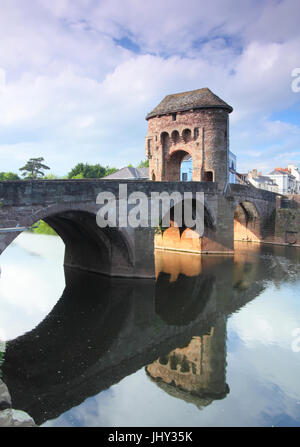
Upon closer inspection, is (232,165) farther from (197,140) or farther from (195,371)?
(195,371)

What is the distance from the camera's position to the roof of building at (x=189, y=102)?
21066 mm

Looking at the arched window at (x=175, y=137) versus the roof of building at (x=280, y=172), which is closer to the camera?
the arched window at (x=175, y=137)

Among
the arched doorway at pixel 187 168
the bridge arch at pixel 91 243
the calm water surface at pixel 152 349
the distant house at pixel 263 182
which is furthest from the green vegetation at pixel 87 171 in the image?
the calm water surface at pixel 152 349

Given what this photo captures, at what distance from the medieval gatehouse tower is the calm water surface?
7.87 metres

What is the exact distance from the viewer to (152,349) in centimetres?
940

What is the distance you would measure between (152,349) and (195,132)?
15469 millimetres

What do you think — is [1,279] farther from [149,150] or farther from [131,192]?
[149,150]

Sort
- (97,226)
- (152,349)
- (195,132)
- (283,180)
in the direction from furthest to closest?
(283,180)
(195,132)
(97,226)
(152,349)

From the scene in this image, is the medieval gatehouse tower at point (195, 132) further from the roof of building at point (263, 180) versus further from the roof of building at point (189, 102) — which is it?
the roof of building at point (263, 180)

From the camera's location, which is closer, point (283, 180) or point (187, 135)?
point (187, 135)

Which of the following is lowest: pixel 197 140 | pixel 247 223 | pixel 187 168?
pixel 247 223

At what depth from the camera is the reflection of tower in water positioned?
737 centimetres

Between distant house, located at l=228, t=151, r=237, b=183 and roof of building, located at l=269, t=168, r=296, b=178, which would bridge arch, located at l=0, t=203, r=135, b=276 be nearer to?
distant house, located at l=228, t=151, r=237, b=183

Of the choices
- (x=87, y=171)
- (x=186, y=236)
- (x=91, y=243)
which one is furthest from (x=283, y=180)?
(x=91, y=243)
